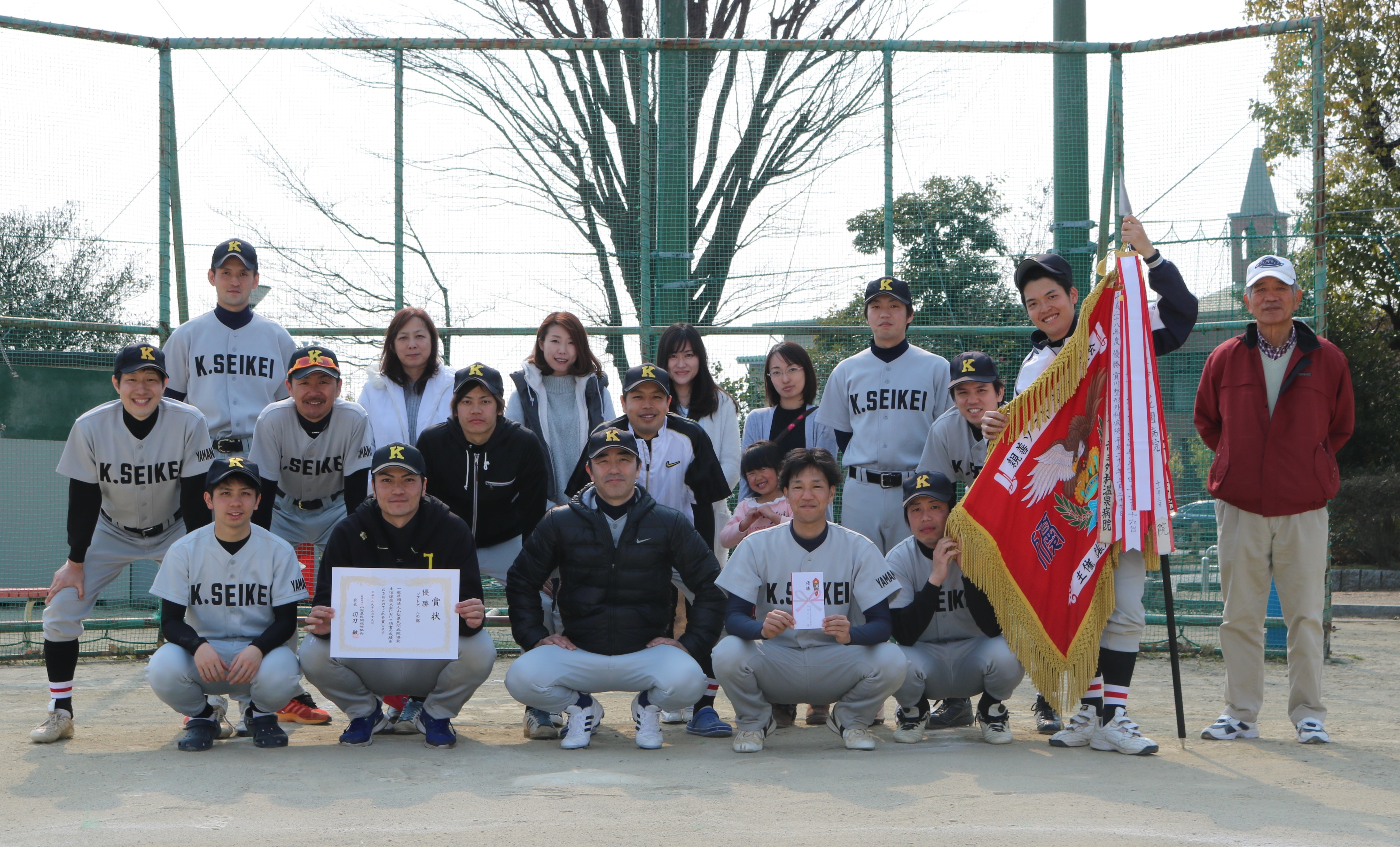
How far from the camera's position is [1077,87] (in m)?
Answer: 7.57

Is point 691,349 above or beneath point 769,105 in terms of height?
beneath

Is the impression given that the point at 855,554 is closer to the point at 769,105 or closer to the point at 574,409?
the point at 574,409

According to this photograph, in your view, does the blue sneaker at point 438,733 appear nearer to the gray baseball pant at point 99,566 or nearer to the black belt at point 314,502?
the black belt at point 314,502

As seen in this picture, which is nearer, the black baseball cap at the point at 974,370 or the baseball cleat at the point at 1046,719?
the baseball cleat at the point at 1046,719

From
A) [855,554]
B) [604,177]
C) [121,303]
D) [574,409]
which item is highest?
[604,177]

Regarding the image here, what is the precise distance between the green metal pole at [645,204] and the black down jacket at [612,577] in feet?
8.02

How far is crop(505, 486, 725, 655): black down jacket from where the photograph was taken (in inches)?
199

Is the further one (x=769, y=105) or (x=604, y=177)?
(x=769, y=105)

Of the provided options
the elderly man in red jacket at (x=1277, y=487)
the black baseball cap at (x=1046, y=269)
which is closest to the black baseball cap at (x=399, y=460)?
the black baseball cap at (x=1046, y=269)

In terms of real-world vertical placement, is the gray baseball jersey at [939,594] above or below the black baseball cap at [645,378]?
below

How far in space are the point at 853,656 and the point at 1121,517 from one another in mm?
1261

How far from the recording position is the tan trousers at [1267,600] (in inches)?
199

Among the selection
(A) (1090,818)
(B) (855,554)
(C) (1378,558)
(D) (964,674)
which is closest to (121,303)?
(B) (855,554)

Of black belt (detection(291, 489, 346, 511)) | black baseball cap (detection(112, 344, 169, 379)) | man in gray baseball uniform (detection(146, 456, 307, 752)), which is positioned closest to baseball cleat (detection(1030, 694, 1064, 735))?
man in gray baseball uniform (detection(146, 456, 307, 752))
